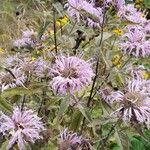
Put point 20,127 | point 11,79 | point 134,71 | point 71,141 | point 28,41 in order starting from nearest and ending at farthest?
point 20,127
point 71,141
point 11,79
point 134,71
point 28,41

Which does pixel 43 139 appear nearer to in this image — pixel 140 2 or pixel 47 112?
pixel 47 112

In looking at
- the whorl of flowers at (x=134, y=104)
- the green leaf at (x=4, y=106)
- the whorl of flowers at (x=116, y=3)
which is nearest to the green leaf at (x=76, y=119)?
the whorl of flowers at (x=134, y=104)

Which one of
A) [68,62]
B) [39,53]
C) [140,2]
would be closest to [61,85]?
[68,62]

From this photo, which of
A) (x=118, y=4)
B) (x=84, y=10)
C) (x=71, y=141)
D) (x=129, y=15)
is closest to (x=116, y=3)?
(x=118, y=4)

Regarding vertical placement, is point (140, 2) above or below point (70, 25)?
below

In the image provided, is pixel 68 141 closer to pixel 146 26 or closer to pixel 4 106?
pixel 4 106

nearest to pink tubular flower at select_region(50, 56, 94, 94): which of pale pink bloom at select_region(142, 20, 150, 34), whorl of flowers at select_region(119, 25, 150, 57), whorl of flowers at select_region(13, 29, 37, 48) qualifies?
whorl of flowers at select_region(119, 25, 150, 57)

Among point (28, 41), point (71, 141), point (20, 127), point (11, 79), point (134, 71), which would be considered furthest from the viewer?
point (28, 41)
